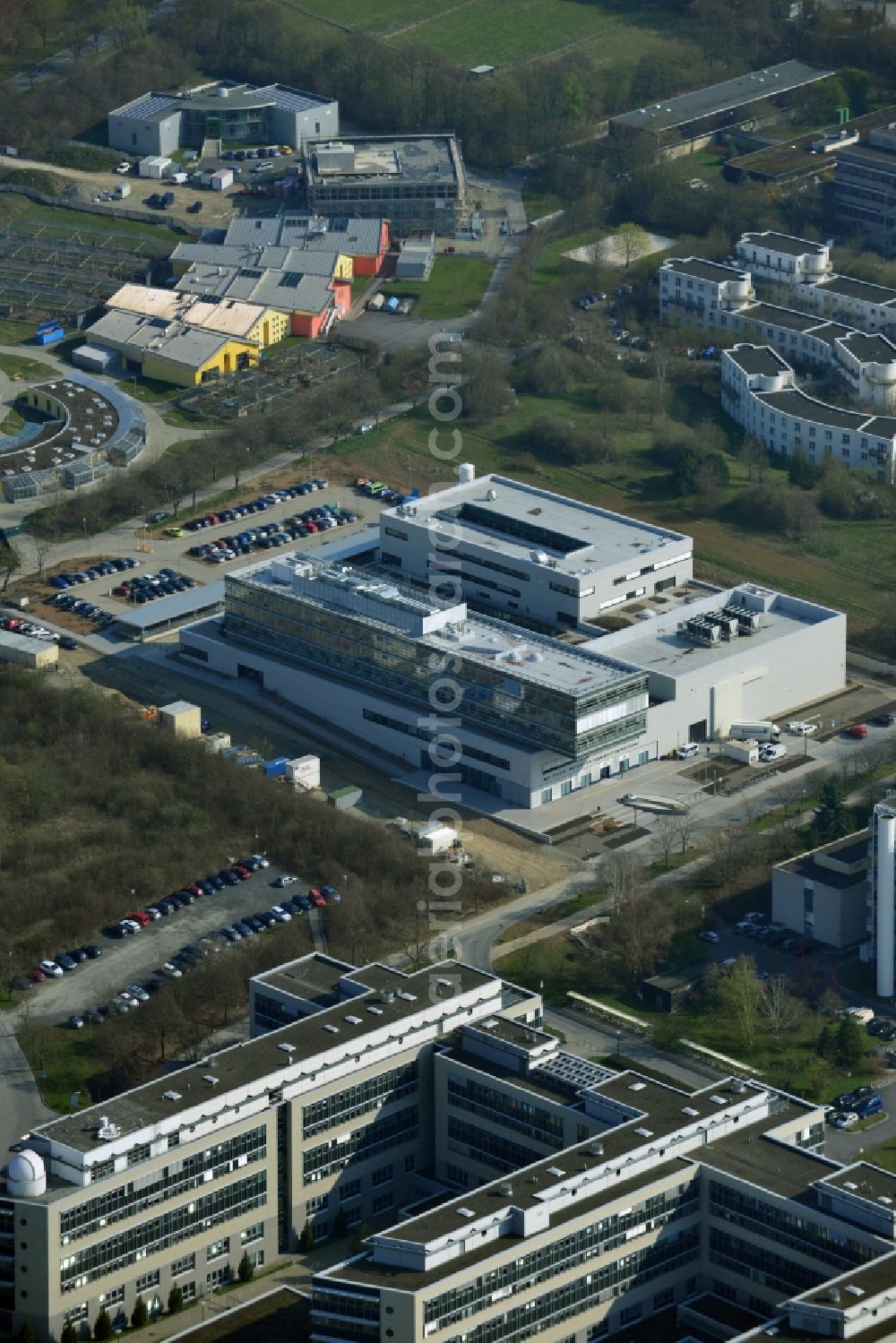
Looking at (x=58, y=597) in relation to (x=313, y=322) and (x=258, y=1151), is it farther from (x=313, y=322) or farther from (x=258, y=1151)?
(x=258, y=1151)

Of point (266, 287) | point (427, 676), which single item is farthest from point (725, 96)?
point (427, 676)

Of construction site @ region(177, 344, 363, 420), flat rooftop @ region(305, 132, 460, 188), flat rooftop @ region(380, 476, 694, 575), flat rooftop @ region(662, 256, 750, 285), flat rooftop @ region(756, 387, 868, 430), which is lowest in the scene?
construction site @ region(177, 344, 363, 420)

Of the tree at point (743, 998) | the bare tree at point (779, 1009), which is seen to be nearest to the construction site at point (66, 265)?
the tree at point (743, 998)

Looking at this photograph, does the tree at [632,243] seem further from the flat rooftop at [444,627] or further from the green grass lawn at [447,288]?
the flat rooftop at [444,627]

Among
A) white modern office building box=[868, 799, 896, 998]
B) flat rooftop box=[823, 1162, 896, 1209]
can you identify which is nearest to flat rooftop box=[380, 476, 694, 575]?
white modern office building box=[868, 799, 896, 998]

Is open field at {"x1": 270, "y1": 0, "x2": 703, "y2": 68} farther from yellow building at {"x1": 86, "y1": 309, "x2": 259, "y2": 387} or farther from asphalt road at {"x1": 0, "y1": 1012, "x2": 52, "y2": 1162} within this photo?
asphalt road at {"x1": 0, "y1": 1012, "x2": 52, "y2": 1162}

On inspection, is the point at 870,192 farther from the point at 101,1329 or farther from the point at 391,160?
the point at 101,1329
